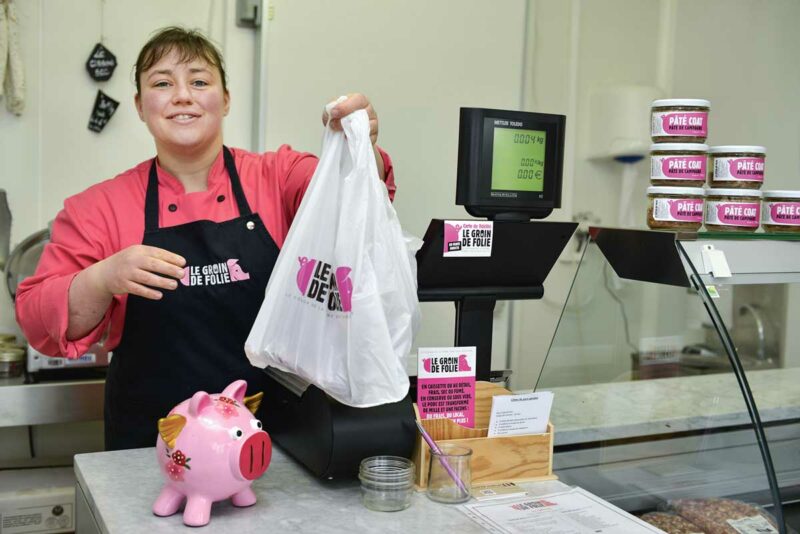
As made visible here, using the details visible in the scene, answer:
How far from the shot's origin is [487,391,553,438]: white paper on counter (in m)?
1.35

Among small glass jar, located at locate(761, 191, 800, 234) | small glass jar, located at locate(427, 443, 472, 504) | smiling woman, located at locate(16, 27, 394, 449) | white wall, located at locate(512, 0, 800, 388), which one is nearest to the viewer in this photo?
small glass jar, located at locate(427, 443, 472, 504)

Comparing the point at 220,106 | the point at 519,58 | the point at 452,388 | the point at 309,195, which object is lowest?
the point at 452,388

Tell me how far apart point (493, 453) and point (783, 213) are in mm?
705

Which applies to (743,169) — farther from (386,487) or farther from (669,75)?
(669,75)

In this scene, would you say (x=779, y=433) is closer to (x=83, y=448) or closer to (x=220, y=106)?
(x=220, y=106)

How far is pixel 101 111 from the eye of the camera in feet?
8.71

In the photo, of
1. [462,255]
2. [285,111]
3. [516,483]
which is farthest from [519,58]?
[516,483]

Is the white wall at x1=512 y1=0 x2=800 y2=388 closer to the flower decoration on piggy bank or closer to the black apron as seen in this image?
the black apron

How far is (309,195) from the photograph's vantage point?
4.36 ft

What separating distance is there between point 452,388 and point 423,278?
0.20m

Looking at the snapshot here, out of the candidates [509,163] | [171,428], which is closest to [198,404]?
[171,428]

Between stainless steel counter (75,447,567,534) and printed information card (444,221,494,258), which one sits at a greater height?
printed information card (444,221,494,258)

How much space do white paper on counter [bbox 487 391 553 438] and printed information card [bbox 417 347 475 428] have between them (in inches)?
2.1

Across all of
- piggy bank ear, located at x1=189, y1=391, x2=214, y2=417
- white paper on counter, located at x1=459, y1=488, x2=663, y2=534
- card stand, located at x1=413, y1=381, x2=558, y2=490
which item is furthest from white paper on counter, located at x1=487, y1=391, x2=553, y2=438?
piggy bank ear, located at x1=189, y1=391, x2=214, y2=417
